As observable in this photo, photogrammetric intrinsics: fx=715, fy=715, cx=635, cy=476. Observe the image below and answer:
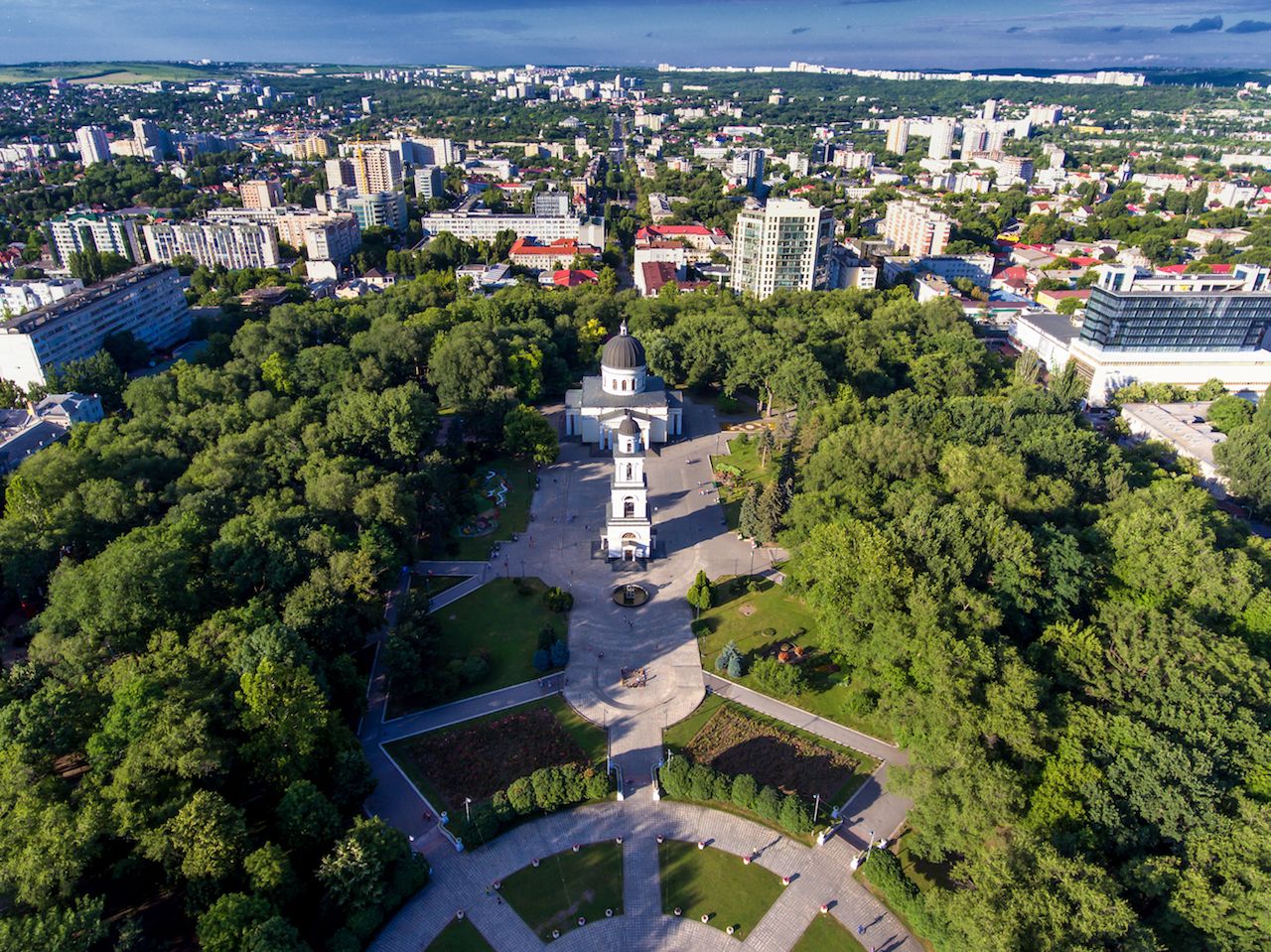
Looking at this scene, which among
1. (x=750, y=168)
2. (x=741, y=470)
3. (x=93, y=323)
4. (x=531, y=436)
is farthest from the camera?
(x=750, y=168)

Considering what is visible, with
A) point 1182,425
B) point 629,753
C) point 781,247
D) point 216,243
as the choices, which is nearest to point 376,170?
point 216,243

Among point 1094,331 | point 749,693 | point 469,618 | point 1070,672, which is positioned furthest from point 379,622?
point 1094,331

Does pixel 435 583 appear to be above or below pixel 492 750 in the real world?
below

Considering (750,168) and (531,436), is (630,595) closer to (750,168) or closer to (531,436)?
(531,436)

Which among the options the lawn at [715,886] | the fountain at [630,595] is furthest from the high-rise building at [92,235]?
the lawn at [715,886]

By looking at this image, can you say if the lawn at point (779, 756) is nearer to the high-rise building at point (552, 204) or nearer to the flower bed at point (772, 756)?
the flower bed at point (772, 756)

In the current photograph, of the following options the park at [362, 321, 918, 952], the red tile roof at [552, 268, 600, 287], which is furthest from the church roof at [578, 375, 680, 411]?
the red tile roof at [552, 268, 600, 287]
